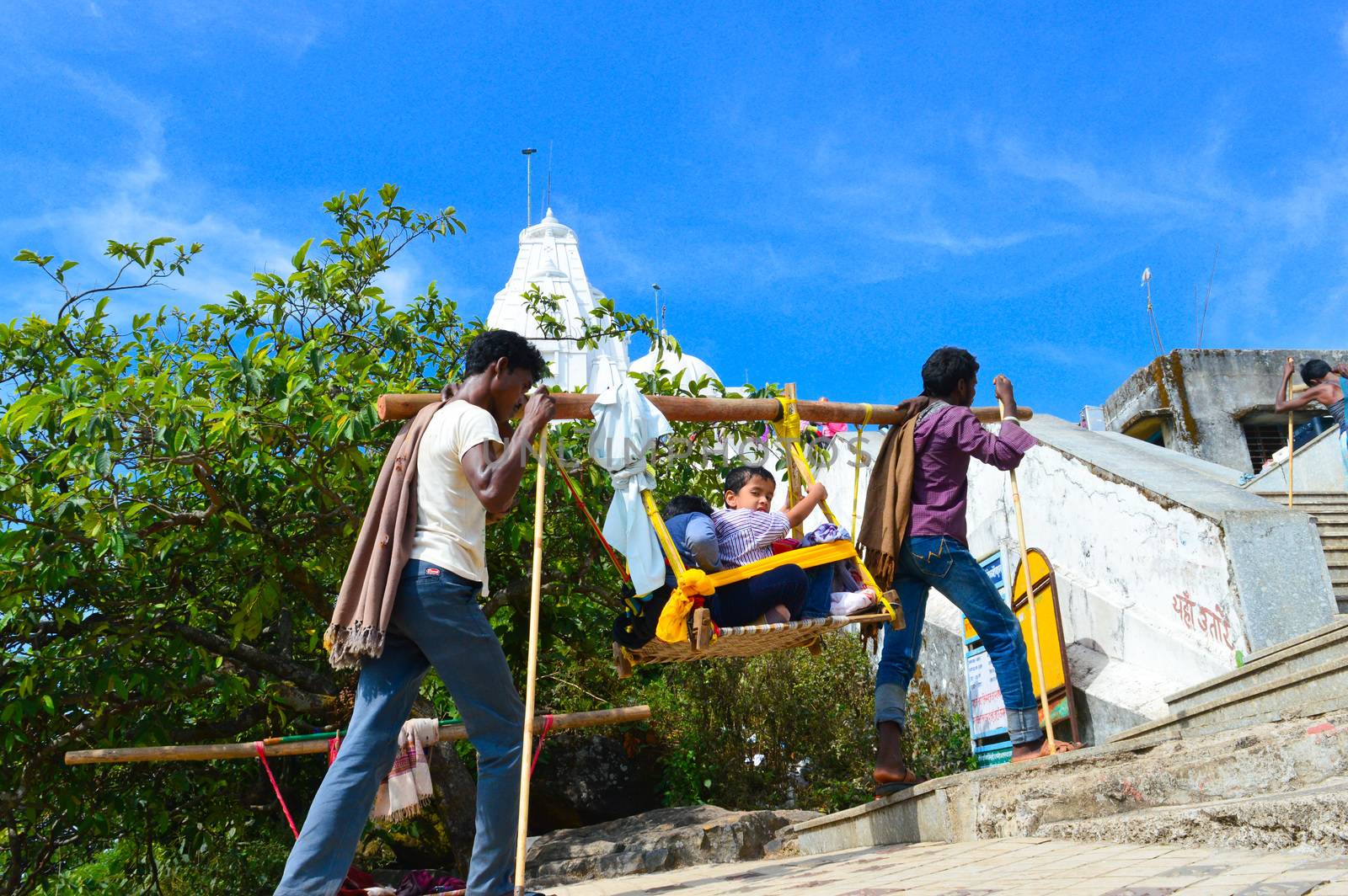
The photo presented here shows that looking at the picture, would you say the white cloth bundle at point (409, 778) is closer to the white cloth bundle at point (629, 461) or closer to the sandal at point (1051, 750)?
the white cloth bundle at point (629, 461)

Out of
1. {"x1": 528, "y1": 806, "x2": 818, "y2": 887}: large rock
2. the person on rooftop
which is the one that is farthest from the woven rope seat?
the person on rooftop

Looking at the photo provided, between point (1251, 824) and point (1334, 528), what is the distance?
614 centimetres

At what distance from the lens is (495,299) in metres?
39.7

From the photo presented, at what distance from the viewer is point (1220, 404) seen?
1972 cm

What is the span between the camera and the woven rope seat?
4.69 metres

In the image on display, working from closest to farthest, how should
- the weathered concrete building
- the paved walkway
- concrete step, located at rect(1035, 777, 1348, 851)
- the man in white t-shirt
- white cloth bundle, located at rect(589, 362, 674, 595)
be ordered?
the paved walkway < concrete step, located at rect(1035, 777, 1348, 851) < the man in white t-shirt < white cloth bundle, located at rect(589, 362, 674, 595) < the weathered concrete building

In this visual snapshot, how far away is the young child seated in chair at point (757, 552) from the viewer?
16.0 feet

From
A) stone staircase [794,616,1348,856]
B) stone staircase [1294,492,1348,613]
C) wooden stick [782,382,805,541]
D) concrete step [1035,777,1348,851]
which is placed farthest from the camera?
stone staircase [1294,492,1348,613]

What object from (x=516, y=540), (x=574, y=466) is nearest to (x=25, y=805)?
(x=516, y=540)

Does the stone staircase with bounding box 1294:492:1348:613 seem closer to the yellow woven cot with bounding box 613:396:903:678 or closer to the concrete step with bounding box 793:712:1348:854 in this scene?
the concrete step with bounding box 793:712:1348:854

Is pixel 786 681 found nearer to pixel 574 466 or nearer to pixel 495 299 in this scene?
pixel 574 466

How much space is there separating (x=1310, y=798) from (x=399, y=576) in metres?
2.79

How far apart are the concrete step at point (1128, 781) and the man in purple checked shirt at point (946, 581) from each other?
38 centimetres

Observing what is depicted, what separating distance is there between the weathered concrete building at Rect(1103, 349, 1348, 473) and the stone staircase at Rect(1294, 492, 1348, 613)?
9.88 m
